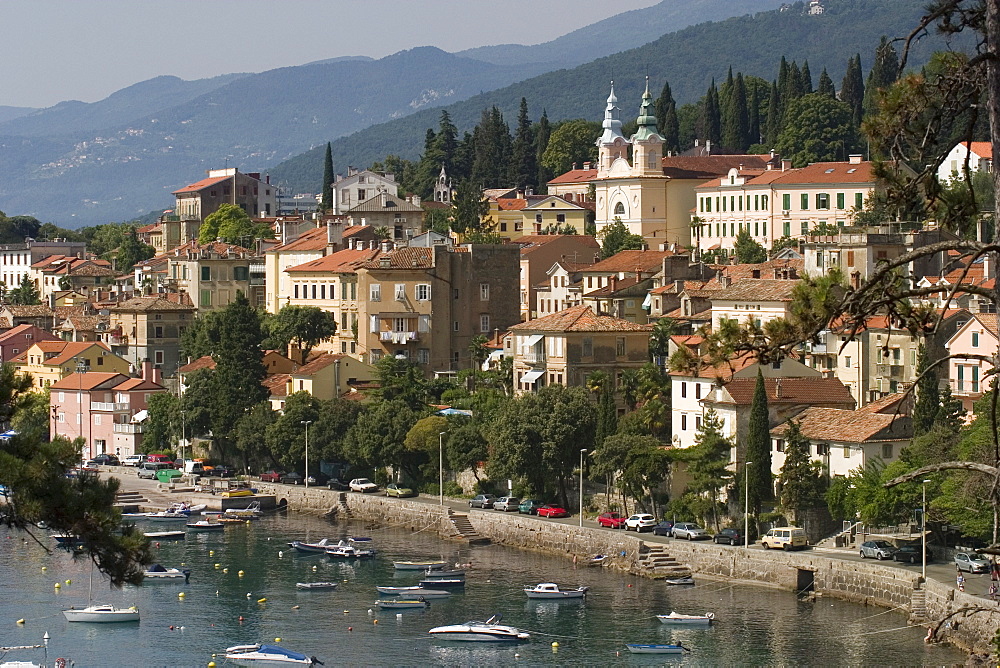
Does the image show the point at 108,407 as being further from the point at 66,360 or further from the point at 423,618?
the point at 423,618

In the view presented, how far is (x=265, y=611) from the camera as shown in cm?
4894

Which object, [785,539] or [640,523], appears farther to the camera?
[640,523]

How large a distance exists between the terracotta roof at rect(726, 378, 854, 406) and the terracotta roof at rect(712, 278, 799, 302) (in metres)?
5.77

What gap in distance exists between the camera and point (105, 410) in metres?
79.6

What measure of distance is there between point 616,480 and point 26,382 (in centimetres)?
3519

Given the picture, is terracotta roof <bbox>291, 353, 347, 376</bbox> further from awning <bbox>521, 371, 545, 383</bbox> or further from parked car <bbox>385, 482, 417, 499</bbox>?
awning <bbox>521, 371, 545, 383</bbox>

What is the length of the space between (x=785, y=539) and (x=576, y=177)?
219ft

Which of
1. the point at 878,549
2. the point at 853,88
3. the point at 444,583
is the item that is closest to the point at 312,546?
the point at 444,583

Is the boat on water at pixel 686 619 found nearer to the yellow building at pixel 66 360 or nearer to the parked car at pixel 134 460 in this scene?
the parked car at pixel 134 460

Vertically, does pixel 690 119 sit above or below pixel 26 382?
above

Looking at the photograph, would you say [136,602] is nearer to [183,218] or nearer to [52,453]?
[52,453]

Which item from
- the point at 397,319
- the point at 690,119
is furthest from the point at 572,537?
the point at 690,119

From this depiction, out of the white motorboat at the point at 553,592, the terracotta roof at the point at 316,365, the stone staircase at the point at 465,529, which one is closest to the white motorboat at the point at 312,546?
the stone staircase at the point at 465,529

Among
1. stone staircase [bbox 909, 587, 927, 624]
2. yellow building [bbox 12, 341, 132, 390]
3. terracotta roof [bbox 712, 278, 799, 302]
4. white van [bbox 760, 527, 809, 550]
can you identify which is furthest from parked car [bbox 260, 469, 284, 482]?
stone staircase [bbox 909, 587, 927, 624]
